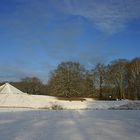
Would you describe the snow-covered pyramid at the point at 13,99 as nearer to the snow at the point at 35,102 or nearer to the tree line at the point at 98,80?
the snow at the point at 35,102

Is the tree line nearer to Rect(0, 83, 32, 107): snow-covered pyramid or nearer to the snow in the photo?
Rect(0, 83, 32, 107): snow-covered pyramid

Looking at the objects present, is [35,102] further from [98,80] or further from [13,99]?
[98,80]

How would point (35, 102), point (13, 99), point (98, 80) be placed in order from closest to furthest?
1. point (35, 102)
2. point (13, 99)
3. point (98, 80)

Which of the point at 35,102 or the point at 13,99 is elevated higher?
the point at 13,99

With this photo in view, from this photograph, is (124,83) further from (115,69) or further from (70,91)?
(70,91)

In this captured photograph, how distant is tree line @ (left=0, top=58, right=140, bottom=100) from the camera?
211 ft

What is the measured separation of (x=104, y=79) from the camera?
225ft

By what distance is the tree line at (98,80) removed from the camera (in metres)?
64.4

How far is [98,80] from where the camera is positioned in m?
69.2

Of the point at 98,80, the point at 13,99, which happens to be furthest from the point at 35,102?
the point at 98,80

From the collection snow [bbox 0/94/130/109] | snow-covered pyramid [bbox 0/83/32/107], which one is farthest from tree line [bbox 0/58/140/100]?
snow [bbox 0/94/130/109]

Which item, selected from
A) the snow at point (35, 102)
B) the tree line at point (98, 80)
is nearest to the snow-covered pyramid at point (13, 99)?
the snow at point (35, 102)

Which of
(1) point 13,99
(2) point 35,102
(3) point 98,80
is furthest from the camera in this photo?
(3) point 98,80

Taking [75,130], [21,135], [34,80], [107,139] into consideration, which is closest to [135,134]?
[107,139]
